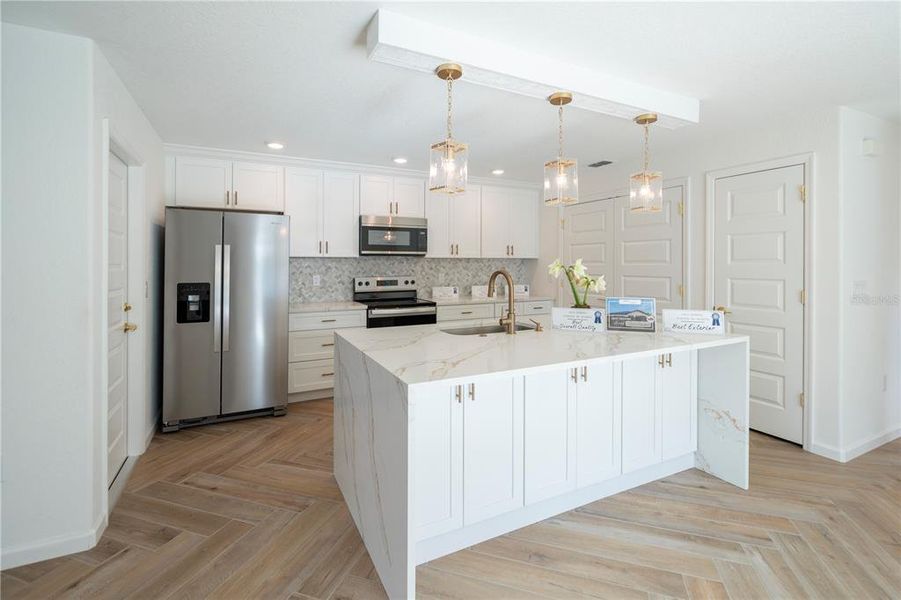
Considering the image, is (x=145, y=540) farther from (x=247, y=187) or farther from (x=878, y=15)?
(x=878, y=15)

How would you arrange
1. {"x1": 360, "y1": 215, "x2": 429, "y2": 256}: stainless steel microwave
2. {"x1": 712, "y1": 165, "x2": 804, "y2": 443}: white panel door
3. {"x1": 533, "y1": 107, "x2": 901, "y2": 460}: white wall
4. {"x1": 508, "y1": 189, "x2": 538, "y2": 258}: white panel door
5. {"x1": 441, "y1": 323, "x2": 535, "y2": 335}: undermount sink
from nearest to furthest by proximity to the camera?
{"x1": 441, "y1": 323, "x2": 535, "y2": 335}: undermount sink, {"x1": 533, "y1": 107, "x2": 901, "y2": 460}: white wall, {"x1": 712, "y1": 165, "x2": 804, "y2": 443}: white panel door, {"x1": 360, "y1": 215, "x2": 429, "y2": 256}: stainless steel microwave, {"x1": 508, "y1": 189, "x2": 538, "y2": 258}: white panel door

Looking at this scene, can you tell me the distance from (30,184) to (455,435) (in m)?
2.11

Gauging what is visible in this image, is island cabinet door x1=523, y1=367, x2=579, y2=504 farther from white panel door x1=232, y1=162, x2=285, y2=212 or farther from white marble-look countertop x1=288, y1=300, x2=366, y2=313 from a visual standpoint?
white panel door x1=232, y1=162, x2=285, y2=212

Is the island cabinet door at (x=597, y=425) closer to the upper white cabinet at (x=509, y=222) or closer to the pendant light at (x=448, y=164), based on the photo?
the pendant light at (x=448, y=164)

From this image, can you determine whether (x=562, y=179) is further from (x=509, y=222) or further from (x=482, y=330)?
(x=509, y=222)

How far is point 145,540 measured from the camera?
210cm

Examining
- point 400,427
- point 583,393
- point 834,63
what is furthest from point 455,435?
point 834,63

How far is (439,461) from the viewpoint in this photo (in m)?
1.86

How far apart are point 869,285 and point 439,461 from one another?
11.1 feet

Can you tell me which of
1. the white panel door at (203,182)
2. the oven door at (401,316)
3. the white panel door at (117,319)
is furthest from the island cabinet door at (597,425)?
the white panel door at (203,182)

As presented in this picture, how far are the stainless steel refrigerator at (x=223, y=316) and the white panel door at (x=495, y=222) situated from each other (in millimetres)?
2385

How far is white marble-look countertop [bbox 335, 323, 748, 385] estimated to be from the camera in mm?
1724

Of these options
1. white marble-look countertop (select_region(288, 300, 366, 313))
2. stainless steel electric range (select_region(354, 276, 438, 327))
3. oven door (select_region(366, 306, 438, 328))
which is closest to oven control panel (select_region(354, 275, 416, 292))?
stainless steel electric range (select_region(354, 276, 438, 327))

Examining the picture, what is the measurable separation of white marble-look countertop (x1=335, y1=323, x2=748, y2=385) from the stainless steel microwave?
2.02m
